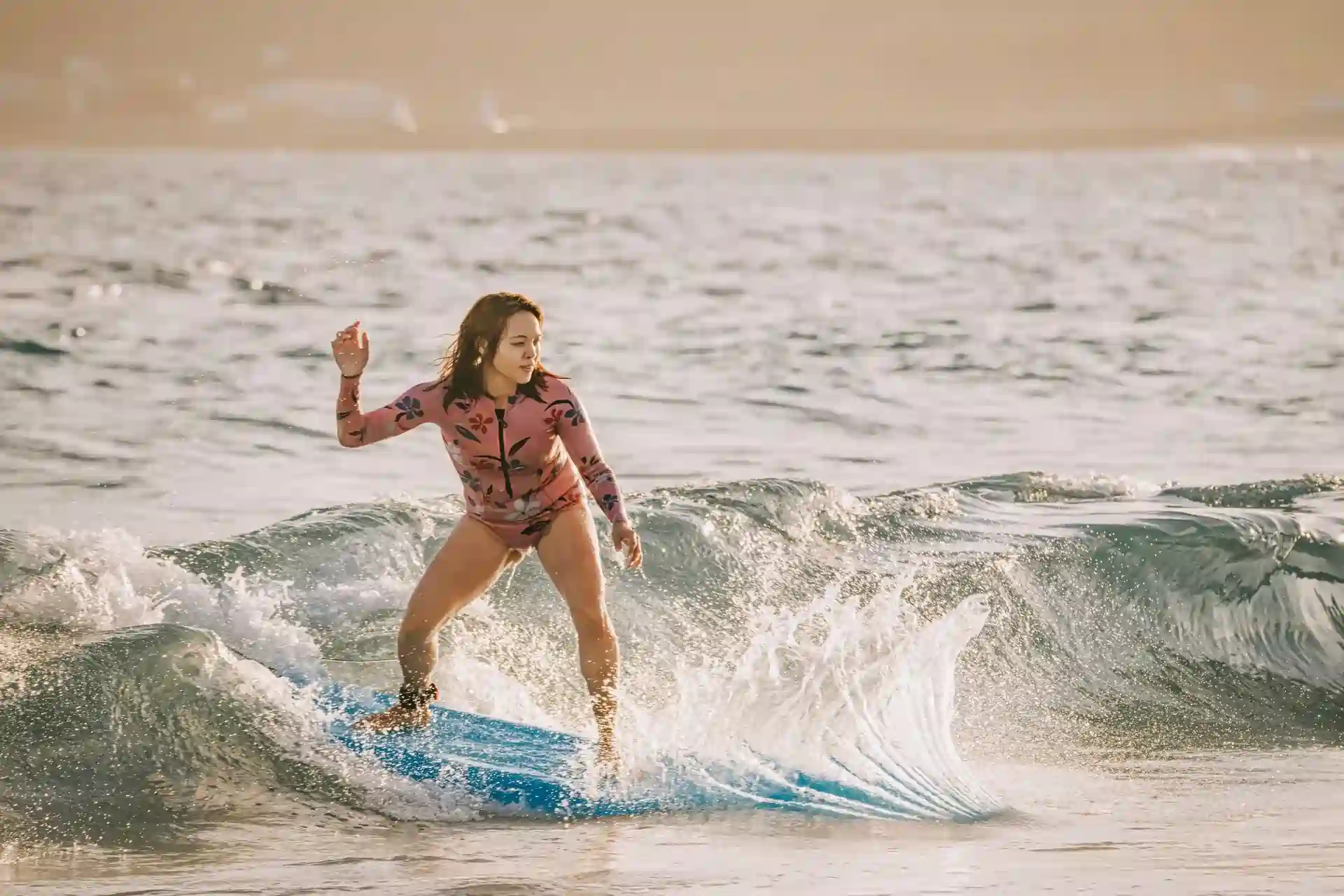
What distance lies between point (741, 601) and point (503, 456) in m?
3.75

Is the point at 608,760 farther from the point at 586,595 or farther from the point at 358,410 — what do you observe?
the point at 358,410

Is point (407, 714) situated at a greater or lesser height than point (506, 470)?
lesser

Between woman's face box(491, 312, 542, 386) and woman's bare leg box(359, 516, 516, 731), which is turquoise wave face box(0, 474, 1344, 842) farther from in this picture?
woman's face box(491, 312, 542, 386)

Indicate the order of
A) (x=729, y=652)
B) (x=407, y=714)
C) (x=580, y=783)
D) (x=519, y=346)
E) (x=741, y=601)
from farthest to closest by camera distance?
(x=741, y=601) → (x=729, y=652) → (x=407, y=714) → (x=580, y=783) → (x=519, y=346)

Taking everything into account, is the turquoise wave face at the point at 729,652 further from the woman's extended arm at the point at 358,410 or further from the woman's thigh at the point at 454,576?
the woman's extended arm at the point at 358,410

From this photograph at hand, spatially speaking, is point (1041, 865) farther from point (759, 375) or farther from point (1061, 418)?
point (759, 375)

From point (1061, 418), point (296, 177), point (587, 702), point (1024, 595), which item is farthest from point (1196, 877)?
point (296, 177)

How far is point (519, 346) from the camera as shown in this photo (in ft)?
21.5

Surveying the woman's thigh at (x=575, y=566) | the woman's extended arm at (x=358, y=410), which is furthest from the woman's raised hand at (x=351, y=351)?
the woman's thigh at (x=575, y=566)

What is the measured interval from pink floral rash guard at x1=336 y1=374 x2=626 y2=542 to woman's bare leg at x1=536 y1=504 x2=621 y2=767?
0.09 meters

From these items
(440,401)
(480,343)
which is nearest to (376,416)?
(440,401)

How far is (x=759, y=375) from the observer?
59.9 feet

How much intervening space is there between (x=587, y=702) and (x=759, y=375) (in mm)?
10052

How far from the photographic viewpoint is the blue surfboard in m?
6.56
